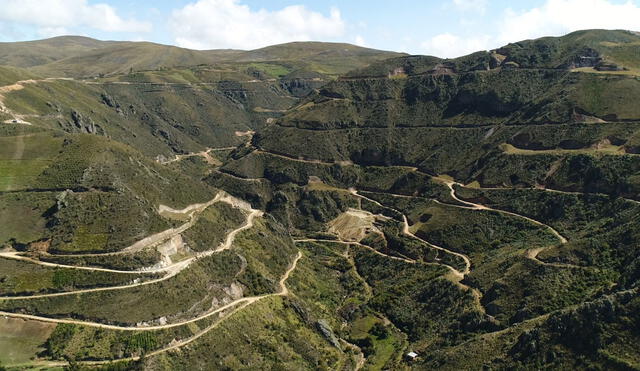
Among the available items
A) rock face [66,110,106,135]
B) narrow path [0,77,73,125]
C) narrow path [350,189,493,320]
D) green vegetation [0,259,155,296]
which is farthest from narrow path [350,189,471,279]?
narrow path [0,77,73,125]

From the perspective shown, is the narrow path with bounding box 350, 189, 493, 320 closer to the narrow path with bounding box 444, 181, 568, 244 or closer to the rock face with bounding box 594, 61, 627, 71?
the narrow path with bounding box 444, 181, 568, 244

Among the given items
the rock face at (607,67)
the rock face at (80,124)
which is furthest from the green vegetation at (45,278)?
the rock face at (607,67)

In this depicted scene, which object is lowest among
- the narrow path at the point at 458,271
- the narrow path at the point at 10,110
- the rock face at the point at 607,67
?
the narrow path at the point at 458,271

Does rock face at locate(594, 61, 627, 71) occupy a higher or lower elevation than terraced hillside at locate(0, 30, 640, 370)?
higher

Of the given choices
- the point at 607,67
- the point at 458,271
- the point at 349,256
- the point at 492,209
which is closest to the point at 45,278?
the point at 349,256

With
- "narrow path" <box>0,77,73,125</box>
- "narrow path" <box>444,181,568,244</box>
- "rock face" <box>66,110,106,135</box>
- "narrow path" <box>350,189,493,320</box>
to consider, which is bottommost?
"narrow path" <box>350,189,493,320</box>

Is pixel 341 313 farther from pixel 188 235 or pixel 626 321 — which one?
pixel 626 321

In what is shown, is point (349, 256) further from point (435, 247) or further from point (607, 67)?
point (607, 67)

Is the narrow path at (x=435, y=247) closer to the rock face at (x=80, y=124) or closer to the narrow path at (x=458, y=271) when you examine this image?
the narrow path at (x=458, y=271)

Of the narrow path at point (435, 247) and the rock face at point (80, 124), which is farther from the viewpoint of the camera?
the rock face at point (80, 124)
